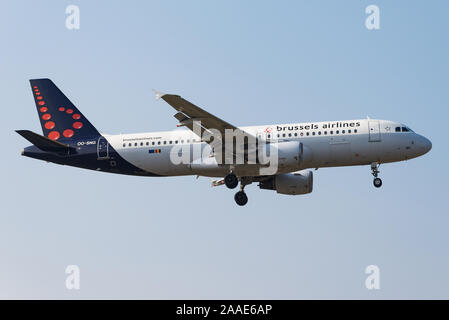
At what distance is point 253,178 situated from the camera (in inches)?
2005

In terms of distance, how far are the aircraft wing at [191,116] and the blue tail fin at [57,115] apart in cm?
919

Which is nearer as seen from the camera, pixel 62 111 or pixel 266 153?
pixel 266 153

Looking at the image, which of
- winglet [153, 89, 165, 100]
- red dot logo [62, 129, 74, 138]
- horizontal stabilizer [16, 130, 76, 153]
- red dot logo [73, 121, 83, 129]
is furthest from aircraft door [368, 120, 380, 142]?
red dot logo [62, 129, 74, 138]

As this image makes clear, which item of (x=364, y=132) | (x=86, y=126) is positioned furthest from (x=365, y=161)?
(x=86, y=126)

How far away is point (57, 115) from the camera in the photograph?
52.6 meters

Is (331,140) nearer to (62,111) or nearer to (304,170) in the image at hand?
(304,170)

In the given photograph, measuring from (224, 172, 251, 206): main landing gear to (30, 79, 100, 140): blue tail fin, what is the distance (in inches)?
378

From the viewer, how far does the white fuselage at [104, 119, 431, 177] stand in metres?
46.6

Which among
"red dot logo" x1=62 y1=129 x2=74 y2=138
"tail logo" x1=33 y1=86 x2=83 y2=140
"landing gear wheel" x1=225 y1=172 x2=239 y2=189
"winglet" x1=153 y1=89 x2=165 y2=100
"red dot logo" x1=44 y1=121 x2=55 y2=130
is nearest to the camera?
"winglet" x1=153 y1=89 x2=165 y2=100

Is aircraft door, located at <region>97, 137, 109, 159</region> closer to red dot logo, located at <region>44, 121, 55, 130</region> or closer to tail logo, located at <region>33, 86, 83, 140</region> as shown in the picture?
tail logo, located at <region>33, 86, 83, 140</region>

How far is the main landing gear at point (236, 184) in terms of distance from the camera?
4759 cm

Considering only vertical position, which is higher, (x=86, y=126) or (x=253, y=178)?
(x=86, y=126)

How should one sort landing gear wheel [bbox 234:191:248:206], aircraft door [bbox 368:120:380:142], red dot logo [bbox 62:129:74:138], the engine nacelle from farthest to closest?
1. red dot logo [bbox 62:129:74:138]
2. the engine nacelle
3. landing gear wheel [bbox 234:191:248:206]
4. aircraft door [bbox 368:120:380:142]

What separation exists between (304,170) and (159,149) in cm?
966
